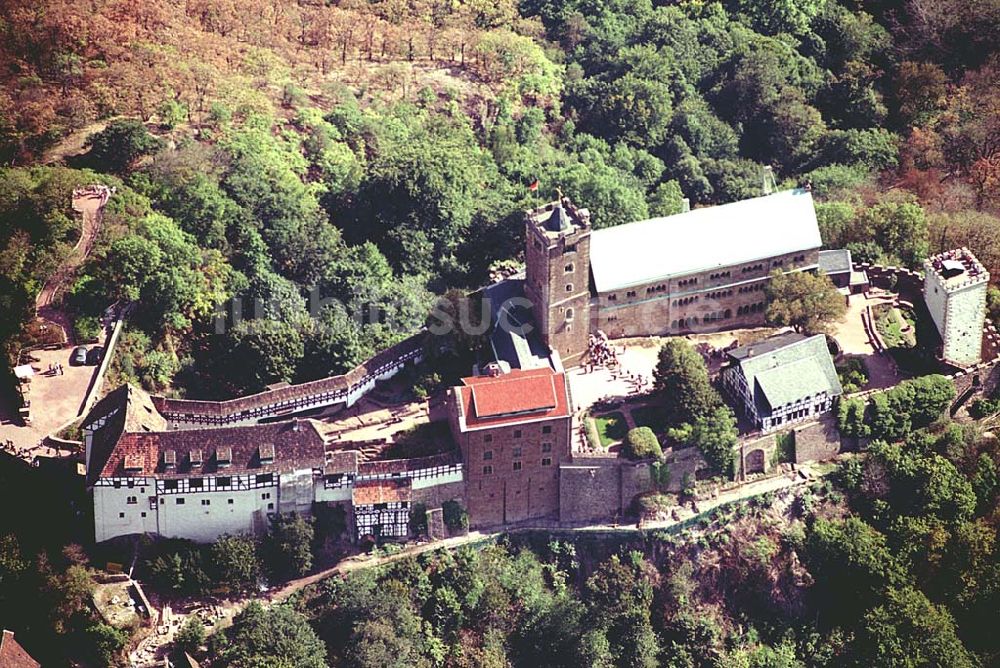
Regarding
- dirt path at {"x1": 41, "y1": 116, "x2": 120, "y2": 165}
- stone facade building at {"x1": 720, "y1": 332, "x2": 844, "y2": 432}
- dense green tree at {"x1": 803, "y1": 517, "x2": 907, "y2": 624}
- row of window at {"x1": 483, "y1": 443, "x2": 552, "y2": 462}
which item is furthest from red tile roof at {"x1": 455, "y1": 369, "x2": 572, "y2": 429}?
dirt path at {"x1": 41, "y1": 116, "x2": 120, "y2": 165}

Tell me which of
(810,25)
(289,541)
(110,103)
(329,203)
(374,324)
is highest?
(810,25)

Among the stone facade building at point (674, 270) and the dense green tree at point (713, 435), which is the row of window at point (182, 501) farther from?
the dense green tree at point (713, 435)

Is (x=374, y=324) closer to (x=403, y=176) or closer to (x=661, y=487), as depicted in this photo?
(x=403, y=176)

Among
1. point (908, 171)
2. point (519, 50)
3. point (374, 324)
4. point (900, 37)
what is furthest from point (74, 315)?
point (900, 37)

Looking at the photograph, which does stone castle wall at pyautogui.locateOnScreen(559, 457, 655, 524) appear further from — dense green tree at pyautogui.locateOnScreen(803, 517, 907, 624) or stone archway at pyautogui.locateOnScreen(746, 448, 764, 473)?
dense green tree at pyautogui.locateOnScreen(803, 517, 907, 624)

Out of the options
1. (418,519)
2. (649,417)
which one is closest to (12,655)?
(418,519)

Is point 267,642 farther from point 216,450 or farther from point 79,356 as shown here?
point 79,356
